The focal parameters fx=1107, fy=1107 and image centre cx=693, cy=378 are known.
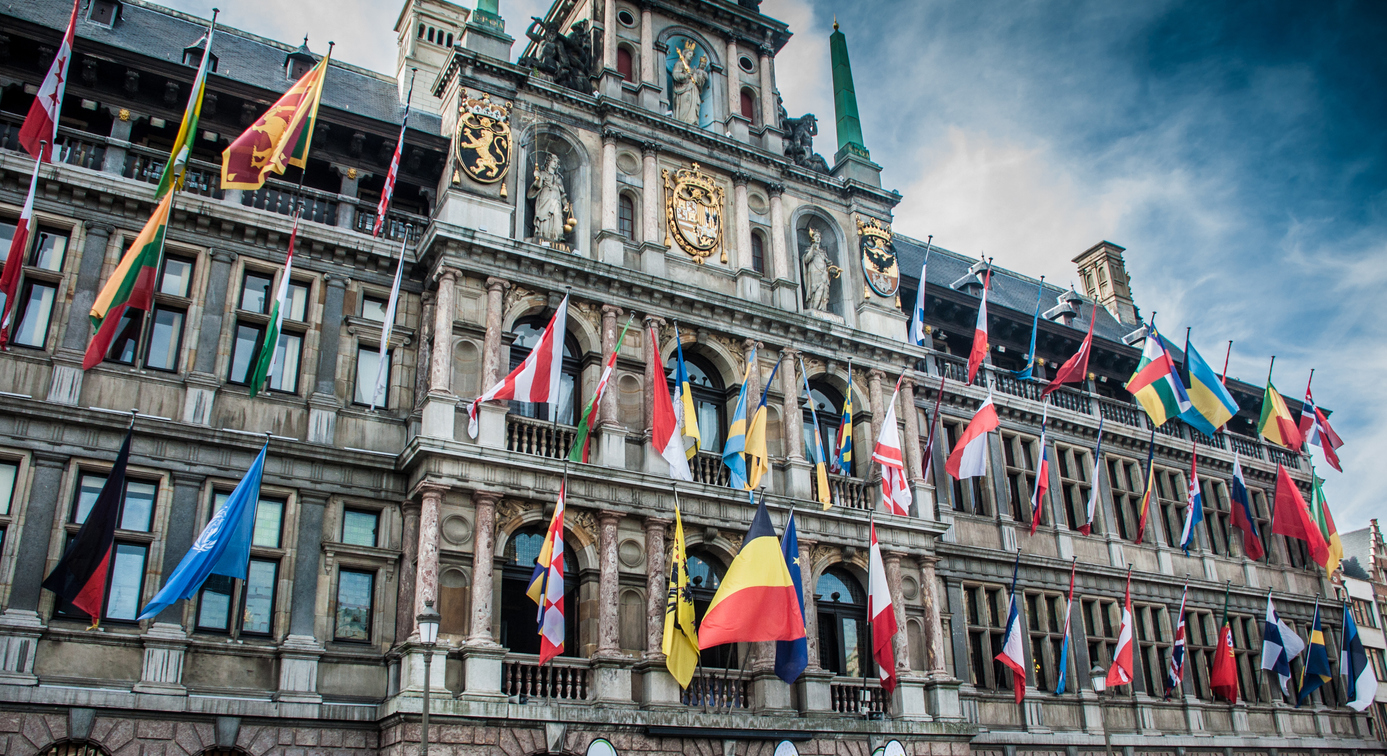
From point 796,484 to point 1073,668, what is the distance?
10.7m

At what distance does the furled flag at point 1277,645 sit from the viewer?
33.5m

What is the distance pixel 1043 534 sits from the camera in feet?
105

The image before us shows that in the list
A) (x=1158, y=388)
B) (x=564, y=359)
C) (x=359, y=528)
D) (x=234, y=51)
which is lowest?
(x=359, y=528)

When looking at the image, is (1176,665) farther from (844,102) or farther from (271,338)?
(271,338)

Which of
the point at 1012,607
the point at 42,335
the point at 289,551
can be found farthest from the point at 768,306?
the point at 42,335

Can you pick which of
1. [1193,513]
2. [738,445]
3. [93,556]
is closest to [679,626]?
[738,445]

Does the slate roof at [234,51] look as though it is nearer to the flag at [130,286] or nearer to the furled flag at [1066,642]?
the flag at [130,286]

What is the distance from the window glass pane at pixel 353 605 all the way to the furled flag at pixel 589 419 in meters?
4.77

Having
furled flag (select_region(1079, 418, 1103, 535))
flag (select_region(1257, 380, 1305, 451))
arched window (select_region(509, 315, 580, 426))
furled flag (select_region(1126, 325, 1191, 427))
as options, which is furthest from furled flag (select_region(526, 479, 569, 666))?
flag (select_region(1257, 380, 1305, 451))

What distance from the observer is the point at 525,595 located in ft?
73.8

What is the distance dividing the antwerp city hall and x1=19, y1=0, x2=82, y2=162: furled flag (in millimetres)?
1441

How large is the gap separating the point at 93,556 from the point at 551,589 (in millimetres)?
7772

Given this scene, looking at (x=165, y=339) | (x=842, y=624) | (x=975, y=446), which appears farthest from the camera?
(x=975, y=446)

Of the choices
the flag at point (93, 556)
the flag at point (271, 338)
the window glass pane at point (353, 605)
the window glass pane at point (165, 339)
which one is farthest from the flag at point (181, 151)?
the window glass pane at point (353, 605)
